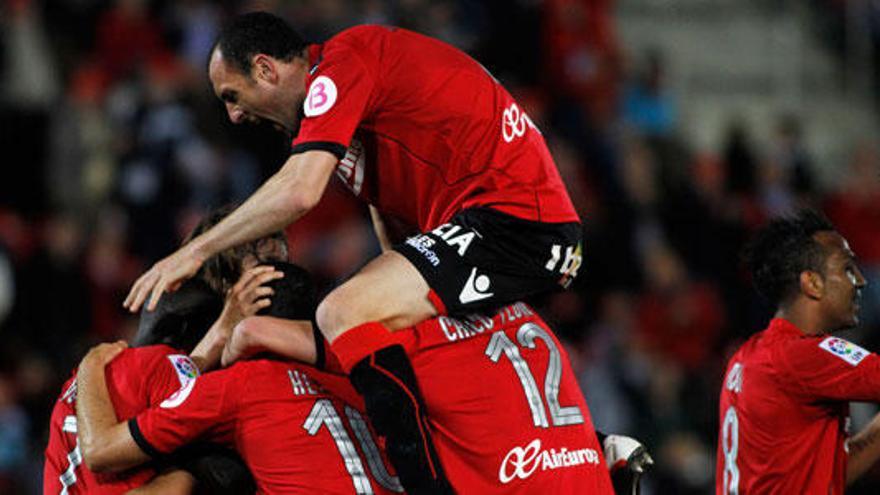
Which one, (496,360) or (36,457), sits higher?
(496,360)

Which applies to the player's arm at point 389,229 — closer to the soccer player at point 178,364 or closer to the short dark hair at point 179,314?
the soccer player at point 178,364

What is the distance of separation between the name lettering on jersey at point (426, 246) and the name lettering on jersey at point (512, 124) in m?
0.49

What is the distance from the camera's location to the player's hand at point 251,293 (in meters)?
5.79

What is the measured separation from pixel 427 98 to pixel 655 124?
350 inches

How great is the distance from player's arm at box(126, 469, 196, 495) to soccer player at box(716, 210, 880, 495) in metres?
2.20

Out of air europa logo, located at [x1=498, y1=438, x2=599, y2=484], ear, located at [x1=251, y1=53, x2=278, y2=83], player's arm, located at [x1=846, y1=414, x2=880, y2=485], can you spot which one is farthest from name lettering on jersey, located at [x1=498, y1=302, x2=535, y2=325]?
player's arm, located at [x1=846, y1=414, x2=880, y2=485]

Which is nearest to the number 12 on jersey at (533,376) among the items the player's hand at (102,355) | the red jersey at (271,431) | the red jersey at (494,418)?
the red jersey at (494,418)

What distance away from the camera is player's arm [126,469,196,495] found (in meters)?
5.59

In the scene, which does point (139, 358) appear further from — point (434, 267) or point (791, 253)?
point (791, 253)

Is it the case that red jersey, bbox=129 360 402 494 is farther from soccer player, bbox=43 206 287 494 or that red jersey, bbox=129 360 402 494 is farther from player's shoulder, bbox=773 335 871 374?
player's shoulder, bbox=773 335 871 374

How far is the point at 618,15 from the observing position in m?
15.8

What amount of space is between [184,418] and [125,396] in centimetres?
37

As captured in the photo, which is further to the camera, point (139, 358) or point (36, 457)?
point (36, 457)

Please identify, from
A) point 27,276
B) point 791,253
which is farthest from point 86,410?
point 27,276
